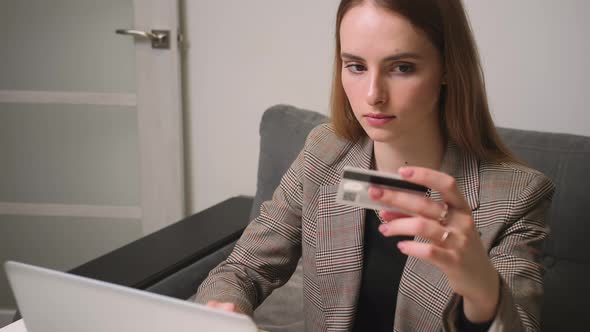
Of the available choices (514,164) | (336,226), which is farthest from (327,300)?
(514,164)

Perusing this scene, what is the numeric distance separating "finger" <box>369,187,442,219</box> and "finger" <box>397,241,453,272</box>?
3 centimetres

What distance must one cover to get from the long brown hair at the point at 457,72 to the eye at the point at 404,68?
0.06 meters

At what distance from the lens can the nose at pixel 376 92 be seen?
98 cm

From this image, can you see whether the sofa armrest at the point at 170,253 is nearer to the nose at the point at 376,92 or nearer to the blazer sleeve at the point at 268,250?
the blazer sleeve at the point at 268,250

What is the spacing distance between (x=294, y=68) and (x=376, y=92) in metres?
1.10

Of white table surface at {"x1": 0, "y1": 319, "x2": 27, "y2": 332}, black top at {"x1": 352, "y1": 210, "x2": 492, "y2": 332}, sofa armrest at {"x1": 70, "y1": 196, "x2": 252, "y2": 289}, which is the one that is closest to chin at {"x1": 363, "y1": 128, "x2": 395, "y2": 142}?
black top at {"x1": 352, "y1": 210, "x2": 492, "y2": 332}

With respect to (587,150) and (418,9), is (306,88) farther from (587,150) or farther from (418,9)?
(418,9)

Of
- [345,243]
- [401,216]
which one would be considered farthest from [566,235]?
[401,216]

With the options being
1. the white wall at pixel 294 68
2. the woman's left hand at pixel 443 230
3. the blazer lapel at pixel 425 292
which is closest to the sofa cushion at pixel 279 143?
the white wall at pixel 294 68

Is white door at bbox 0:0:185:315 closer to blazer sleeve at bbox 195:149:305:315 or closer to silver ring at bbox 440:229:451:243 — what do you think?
blazer sleeve at bbox 195:149:305:315

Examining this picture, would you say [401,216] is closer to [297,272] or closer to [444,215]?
[444,215]

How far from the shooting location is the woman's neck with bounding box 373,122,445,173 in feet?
3.69

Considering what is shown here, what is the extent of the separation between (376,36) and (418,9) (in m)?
0.08

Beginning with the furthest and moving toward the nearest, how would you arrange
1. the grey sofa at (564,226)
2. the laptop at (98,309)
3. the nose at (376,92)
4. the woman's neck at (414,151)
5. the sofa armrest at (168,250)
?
1. the sofa armrest at (168,250)
2. the grey sofa at (564,226)
3. the woman's neck at (414,151)
4. the nose at (376,92)
5. the laptop at (98,309)
